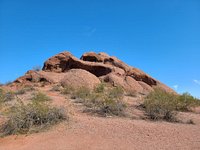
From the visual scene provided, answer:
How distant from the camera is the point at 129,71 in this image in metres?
26.8

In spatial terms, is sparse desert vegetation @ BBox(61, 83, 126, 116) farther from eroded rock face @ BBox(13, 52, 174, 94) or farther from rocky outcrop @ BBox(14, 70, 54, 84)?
rocky outcrop @ BBox(14, 70, 54, 84)

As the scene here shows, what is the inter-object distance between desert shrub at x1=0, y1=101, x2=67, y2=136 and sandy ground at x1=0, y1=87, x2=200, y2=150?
1.33 ft

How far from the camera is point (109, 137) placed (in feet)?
27.1

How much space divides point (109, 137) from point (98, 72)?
17.8 m

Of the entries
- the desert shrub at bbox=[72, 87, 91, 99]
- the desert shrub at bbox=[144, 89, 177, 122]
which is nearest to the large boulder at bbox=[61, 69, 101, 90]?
the desert shrub at bbox=[72, 87, 91, 99]

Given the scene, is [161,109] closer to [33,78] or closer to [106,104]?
[106,104]

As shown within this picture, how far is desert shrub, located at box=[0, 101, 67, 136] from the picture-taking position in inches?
369

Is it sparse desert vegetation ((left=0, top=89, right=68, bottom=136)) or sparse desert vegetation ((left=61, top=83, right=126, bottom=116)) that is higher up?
sparse desert vegetation ((left=61, top=83, right=126, bottom=116))

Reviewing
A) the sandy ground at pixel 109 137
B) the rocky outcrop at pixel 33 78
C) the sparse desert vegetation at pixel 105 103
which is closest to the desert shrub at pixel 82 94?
the sparse desert vegetation at pixel 105 103

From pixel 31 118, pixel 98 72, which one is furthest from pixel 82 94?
pixel 98 72

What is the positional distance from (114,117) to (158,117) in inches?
77.1

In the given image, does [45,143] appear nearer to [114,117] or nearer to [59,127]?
[59,127]

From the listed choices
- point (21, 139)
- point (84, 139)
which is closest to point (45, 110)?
point (21, 139)

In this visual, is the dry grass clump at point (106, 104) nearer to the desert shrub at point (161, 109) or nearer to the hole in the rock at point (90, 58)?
the desert shrub at point (161, 109)
